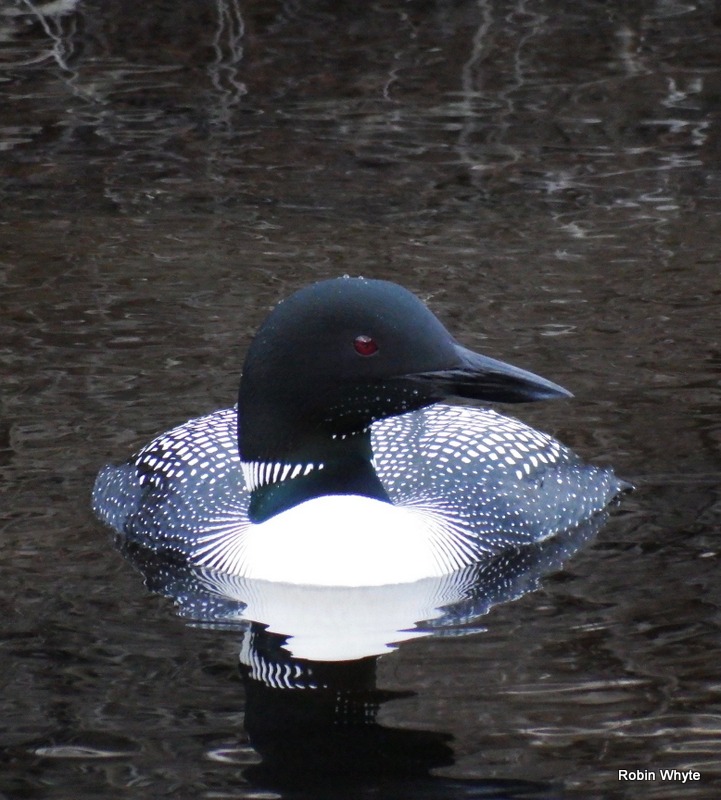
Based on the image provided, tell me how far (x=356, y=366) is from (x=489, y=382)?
1.15 ft

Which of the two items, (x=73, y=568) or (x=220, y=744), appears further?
(x=73, y=568)

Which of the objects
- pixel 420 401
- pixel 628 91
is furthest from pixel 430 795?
pixel 628 91

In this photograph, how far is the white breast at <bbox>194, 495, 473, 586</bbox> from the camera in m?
4.78

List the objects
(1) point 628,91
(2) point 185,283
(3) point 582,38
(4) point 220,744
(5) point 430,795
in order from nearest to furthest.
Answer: (5) point 430,795 < (4) point 220,744 < (2) point 185,283 < (1) point 628,91 < (3) point 582,38

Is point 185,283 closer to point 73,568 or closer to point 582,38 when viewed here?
point 73,568

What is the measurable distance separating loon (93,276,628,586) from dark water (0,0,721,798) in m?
0.21

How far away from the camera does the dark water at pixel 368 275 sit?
12.7ft

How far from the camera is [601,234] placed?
311 inches

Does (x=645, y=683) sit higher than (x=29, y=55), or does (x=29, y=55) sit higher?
(x=29, y=55)

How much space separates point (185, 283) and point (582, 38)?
4602 mm

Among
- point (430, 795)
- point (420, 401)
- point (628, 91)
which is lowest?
point (430, 795)

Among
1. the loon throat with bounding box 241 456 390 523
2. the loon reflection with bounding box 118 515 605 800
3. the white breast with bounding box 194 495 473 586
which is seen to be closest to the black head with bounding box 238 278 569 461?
the loon throat with bounding box 241 456 390 523

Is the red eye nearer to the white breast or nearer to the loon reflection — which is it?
the white breast

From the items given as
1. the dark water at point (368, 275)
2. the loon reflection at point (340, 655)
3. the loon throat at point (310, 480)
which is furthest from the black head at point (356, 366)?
the dark water at point (368, 275)
